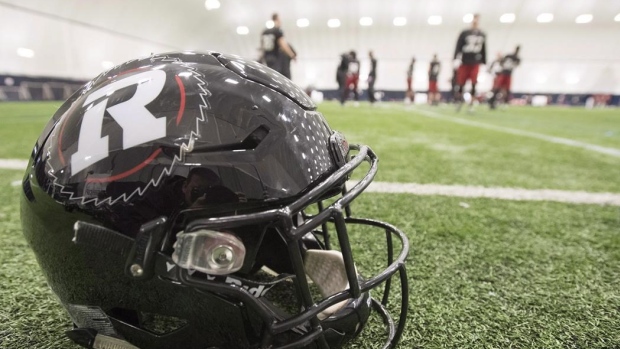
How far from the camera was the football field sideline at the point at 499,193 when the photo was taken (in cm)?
202

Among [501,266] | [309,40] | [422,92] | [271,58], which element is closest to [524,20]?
[422,92]

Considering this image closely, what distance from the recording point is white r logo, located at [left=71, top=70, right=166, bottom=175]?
68 cm

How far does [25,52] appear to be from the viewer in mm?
13406

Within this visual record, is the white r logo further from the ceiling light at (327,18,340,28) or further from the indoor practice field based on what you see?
the ceiling light at (327,18,340,28)

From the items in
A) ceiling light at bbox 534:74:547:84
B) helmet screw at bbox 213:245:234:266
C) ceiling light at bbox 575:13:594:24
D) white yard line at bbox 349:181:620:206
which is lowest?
white yard line at bbox 349:181:620:206

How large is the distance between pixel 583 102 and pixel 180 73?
26693 mm

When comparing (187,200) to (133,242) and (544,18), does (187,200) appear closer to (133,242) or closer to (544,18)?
(133,242)

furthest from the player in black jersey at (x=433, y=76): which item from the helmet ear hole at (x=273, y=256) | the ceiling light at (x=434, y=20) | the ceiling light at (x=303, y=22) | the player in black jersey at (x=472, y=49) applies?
the helmet ear hole at (x=273, y=256)

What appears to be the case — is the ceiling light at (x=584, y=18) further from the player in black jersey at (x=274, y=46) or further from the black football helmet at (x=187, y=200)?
the black football helmet at (x=187, y=200)

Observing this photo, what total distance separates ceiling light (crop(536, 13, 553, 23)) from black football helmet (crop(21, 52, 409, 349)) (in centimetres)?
2297

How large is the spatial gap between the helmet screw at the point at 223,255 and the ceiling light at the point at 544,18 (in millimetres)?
23127

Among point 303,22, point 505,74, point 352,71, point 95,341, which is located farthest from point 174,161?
point 303,22

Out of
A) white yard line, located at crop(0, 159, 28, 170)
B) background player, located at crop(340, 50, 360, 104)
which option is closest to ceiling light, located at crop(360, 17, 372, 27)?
background player, located at crop(340, 50, 360, 104)

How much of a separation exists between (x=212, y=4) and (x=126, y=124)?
20.5m
